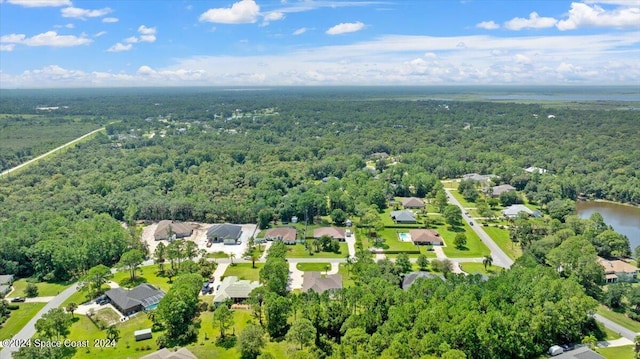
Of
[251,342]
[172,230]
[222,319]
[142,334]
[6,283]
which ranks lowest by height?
[142,334]

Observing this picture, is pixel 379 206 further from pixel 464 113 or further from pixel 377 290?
pixel 464 113

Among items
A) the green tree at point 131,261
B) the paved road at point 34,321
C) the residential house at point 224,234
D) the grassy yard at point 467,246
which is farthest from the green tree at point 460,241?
the paved road at point 34,321

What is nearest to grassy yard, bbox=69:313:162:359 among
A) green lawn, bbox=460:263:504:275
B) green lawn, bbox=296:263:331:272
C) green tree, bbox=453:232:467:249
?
green lawn, bbox=296:263:331:272

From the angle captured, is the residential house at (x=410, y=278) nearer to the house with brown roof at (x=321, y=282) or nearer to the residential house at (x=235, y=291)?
the house with brown roof at (x=321, y=282)

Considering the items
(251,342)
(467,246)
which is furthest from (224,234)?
(467,246)

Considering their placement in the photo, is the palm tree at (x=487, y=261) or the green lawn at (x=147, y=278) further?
the palm tree at (x=487, y=261)

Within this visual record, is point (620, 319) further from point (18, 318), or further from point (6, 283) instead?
point (6, 283)
